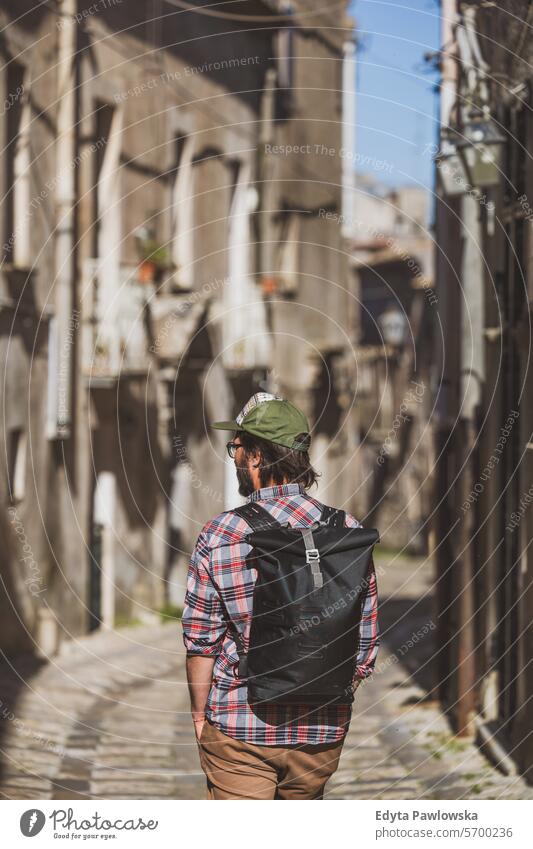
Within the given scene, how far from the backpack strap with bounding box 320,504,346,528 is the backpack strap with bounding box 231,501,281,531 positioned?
20 centimetres

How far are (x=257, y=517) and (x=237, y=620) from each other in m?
0.41

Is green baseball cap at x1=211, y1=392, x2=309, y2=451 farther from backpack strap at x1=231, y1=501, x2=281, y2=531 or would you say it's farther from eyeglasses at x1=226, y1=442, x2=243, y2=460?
backpack strap at x1=231, y1=501, x2=281, y2=531

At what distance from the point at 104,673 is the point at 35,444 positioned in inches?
117

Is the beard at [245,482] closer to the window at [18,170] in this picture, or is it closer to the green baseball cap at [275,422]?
the green baseball cap at [275,422]

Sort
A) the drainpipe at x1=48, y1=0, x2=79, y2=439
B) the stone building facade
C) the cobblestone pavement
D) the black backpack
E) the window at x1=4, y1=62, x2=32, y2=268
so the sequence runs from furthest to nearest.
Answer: the drainpipe at x1=48, y1=0, x2=79, y2=439, the stone building facade, the window at x1=4, y1=62, x2=32, y2=268, the cobblestone pavement, the black backpack

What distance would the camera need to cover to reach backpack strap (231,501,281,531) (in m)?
5.35

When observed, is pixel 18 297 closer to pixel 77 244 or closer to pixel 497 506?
pixel 77 244

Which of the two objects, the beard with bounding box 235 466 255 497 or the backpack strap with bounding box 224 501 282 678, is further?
the beard with bounding box 235 466 255 497

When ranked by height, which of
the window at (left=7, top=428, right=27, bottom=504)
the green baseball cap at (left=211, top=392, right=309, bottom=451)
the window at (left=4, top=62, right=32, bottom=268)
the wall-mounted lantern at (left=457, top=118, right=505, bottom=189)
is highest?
the window at (left=4, top=62, right=32, bottom=268)

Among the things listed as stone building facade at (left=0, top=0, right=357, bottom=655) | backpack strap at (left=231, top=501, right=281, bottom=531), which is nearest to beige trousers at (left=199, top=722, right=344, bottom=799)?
backpack strap at (left=231, top=501, right=281, bottom=531)

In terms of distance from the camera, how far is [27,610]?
15586mm

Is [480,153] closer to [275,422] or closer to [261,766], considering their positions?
[275,422]

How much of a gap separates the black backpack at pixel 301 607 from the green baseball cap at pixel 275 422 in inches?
13.6

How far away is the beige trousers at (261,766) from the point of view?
5.44 m
